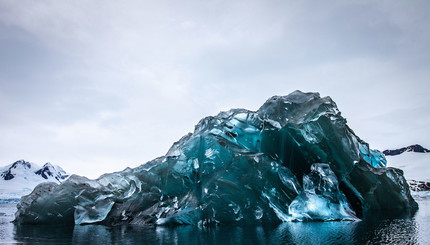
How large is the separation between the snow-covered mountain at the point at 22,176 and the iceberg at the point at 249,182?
117 metres

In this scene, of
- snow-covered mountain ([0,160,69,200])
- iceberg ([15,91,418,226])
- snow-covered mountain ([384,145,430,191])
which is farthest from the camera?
snow-covered mountain ([0,160,69,200])

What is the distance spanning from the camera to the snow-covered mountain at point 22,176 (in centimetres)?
12156

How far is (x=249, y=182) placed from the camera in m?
12.5

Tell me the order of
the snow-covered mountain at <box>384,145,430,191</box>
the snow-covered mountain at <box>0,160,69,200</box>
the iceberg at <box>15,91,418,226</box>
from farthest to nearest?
the snow-covered mountain at <box>0,160,69,200</box>
the snow-covered mountain at <box>384,145,430,191</box>
the iceberg at <box>15,91,418,226</box>

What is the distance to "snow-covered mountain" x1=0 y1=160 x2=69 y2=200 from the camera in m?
122

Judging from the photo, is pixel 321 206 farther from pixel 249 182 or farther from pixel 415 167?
pixel 415 167

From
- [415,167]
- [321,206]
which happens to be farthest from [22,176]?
[321,206]

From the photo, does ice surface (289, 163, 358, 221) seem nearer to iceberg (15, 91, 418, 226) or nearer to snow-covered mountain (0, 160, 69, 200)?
iceberg (15, 91, 418, 226)

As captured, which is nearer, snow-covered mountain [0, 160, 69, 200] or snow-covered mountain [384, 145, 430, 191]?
snow-covered mountain [384, 145, 430, 191]

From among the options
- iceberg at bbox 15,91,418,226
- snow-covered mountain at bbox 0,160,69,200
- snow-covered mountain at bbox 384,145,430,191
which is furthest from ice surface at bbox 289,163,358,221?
snow-covered mountain at bbox 0,160,69,200

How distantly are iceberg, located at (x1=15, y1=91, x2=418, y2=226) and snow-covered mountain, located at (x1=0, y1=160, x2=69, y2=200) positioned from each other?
11667 cm

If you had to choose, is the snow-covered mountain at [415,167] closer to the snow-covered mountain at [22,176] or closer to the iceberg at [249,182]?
the iceberg at [249,182]

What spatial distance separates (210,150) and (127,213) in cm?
541

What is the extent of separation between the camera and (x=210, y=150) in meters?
14.6
